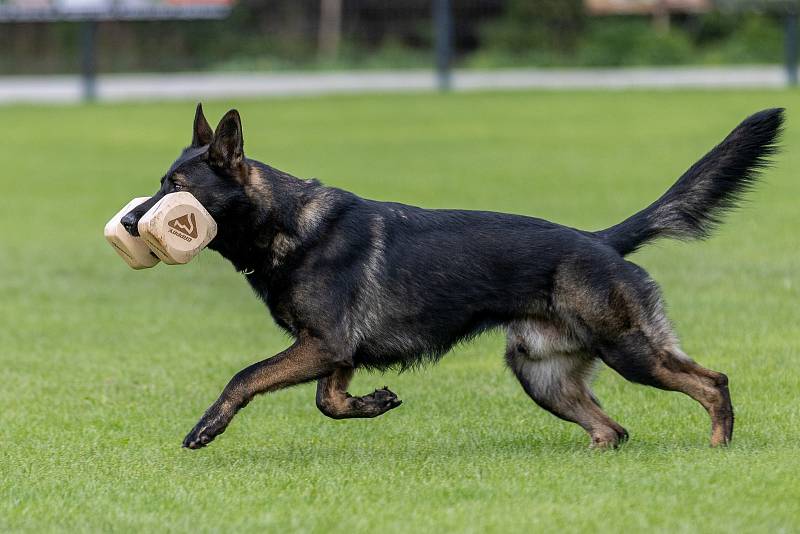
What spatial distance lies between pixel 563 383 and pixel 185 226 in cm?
185

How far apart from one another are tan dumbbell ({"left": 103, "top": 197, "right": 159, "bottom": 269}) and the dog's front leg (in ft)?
2.38

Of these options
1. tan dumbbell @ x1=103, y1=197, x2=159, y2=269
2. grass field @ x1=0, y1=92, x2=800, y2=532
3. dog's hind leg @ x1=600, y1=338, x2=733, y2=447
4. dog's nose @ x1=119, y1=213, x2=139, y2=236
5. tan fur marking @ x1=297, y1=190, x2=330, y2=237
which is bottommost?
grass field @ x1=0, y1=92, x2=800, y2=532

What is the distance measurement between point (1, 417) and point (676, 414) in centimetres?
341

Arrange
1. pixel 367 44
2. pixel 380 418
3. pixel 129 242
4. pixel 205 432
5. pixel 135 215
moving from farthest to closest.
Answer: pixel 367 44, pixel 380 418, pixel 129 242, pixel 135 215, pixel 205 432

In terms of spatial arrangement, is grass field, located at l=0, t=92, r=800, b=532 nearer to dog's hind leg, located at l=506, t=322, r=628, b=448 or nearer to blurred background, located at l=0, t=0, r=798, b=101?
dog's hind leg, located at l=506, t=322, r=628, b=448

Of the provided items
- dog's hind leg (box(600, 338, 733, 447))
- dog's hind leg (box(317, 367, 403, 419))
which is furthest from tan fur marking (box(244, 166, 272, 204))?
dog's hind leg (box(600, 338, 733, 447))

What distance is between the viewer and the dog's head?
6.46 meters

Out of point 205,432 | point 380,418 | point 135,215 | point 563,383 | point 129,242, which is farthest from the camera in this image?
point 380,418

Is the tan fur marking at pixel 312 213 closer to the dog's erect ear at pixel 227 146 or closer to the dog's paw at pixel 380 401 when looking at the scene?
the dog's erect ear at pixel 227 146

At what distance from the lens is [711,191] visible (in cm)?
674

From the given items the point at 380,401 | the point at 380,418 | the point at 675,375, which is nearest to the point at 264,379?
the point at 380,401

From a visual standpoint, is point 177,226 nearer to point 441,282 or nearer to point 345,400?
point 345,400

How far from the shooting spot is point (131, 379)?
864 cm

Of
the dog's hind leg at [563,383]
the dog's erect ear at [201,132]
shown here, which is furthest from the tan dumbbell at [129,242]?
the dog's hind leg at [563,383]
